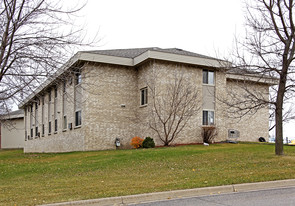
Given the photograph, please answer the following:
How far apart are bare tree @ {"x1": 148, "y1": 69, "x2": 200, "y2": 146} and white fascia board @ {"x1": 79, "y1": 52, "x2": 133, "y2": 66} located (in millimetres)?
3005

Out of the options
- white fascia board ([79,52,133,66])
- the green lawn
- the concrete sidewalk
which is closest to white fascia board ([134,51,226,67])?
white fascia board ([79,52,133,66])

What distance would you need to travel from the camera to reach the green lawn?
9812 mm

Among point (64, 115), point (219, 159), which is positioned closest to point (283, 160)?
point (219, 159)

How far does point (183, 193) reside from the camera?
9.23m

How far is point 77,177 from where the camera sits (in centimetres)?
1337

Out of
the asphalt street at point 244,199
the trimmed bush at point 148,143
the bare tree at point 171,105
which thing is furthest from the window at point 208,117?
the asphalt street at point 244,199

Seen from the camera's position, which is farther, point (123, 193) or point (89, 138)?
point (89, 138)

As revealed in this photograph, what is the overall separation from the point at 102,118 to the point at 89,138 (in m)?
1.79

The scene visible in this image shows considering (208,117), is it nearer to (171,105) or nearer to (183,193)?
(171,105)

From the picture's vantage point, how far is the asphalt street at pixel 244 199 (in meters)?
7.95

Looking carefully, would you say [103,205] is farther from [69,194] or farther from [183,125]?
[183,125]

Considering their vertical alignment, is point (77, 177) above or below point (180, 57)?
below

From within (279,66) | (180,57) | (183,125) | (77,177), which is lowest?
(77,177)

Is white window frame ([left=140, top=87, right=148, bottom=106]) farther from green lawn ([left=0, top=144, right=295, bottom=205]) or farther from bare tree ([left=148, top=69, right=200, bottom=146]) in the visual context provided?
green lawn ([left=0, top=144, right=295, bottom=205])
